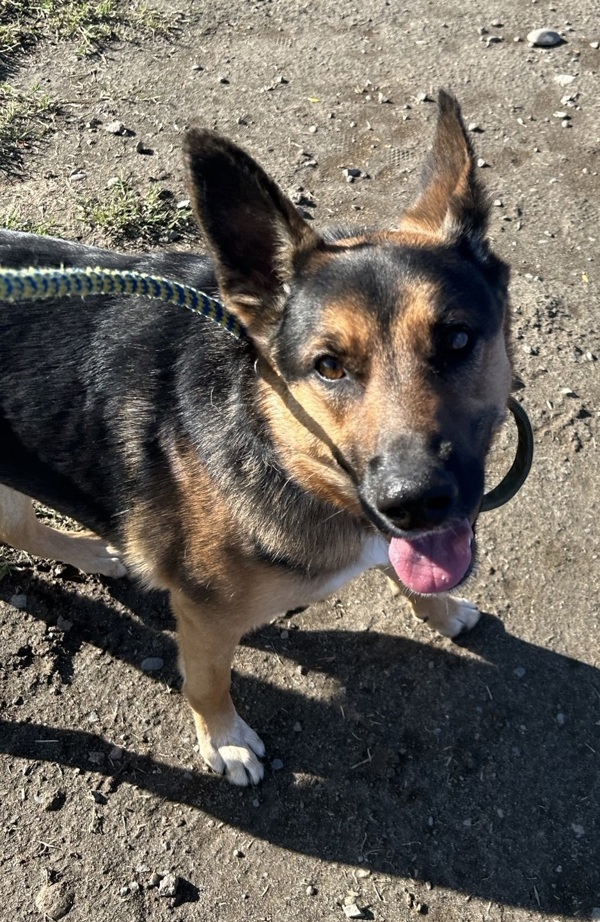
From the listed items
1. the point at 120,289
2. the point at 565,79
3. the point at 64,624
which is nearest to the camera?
the point at 120,289

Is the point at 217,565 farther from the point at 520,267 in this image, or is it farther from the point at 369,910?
the point at 520,267

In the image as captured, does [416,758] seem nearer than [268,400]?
No

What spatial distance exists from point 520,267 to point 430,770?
3354mm

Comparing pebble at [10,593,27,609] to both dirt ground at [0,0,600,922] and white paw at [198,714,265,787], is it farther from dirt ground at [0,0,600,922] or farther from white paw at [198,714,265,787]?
white paw at [198,714,265,787]

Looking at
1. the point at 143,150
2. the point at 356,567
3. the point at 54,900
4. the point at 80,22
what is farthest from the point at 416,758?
the point at 80,22

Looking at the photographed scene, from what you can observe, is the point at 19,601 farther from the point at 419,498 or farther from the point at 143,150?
the point at 143,150

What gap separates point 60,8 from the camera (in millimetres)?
6703

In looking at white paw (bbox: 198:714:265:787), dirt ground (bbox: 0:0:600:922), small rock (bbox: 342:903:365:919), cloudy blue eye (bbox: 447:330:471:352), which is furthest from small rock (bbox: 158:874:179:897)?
cloudy blue eye (bbox: 447:330:471:352)

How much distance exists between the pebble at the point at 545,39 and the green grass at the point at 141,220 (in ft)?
11.9

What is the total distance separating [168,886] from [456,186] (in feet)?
10.1

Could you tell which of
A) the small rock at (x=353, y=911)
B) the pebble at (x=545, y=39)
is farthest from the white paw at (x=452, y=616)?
the pebble at (x=545, y=39)

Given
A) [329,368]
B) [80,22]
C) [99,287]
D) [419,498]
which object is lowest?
[419,498]

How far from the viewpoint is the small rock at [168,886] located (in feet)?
10.2

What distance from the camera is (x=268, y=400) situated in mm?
2670
